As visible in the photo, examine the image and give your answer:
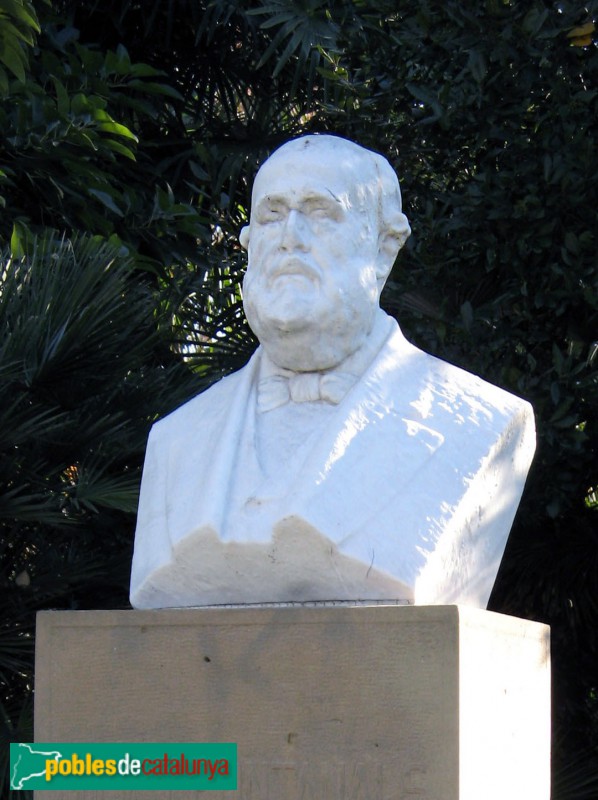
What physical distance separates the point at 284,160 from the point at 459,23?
2.67 meters

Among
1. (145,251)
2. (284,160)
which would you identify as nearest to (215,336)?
(145,251)

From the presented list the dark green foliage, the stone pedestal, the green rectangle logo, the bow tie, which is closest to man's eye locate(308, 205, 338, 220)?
Answer: the bow tie

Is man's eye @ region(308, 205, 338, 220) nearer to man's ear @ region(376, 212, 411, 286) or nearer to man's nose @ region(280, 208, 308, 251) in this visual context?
man's nose @ region(280, 208, 308, 251)

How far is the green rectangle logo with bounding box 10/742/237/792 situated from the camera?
3525 mm

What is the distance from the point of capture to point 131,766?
3607mm

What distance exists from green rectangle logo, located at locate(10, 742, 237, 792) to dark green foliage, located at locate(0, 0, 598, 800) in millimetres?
1619

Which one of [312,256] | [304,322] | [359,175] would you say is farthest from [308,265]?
[359,175]

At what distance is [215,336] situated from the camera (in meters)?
7.23

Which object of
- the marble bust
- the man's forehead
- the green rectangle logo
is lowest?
the green rectangle logo

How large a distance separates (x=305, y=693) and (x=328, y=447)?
627 millimetres

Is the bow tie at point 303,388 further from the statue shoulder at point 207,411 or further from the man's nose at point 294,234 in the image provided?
the man's nose at point 294,234

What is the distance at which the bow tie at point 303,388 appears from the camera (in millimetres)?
4004

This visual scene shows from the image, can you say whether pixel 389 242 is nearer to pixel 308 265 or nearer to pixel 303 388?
pixel 308 265

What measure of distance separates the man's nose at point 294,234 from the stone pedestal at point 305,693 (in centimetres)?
97
